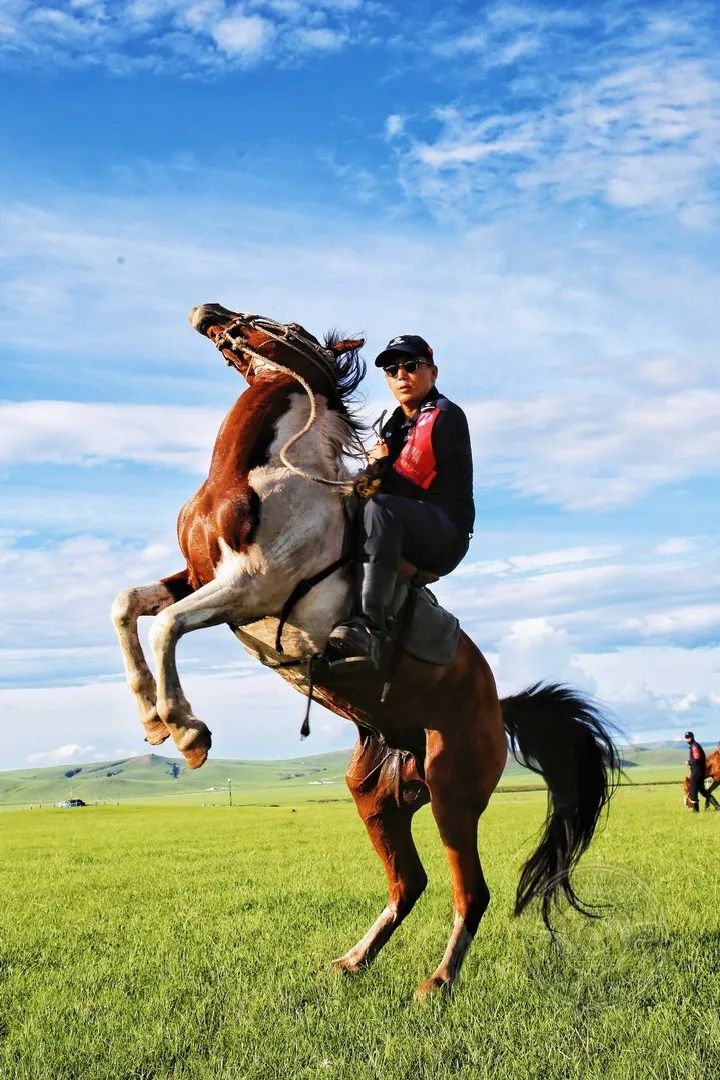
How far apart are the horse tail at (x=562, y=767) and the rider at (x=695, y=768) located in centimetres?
1607

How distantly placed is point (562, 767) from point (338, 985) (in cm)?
250

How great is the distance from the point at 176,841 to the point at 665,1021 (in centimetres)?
1757

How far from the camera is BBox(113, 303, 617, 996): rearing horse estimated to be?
16.3 ft

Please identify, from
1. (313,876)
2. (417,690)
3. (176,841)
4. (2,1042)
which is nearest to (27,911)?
(313,876)

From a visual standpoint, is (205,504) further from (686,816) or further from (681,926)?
(686,816)

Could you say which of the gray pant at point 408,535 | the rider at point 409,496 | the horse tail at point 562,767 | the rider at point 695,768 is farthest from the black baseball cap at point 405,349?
the rider at point 695,768

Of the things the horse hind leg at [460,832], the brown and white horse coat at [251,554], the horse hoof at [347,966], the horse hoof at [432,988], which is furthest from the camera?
the horse hoof at [347,966]

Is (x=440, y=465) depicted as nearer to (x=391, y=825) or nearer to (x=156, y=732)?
(x=156, y=732)

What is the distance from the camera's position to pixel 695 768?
23156 millimetres

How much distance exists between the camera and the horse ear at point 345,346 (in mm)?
5918

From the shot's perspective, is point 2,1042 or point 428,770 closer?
point 2,1042

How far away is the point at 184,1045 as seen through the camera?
15.5 feet

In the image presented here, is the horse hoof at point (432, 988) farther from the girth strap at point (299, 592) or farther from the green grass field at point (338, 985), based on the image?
the girth strap at point (299, 592)

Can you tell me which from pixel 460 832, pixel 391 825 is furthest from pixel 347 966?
pixel 460 832
